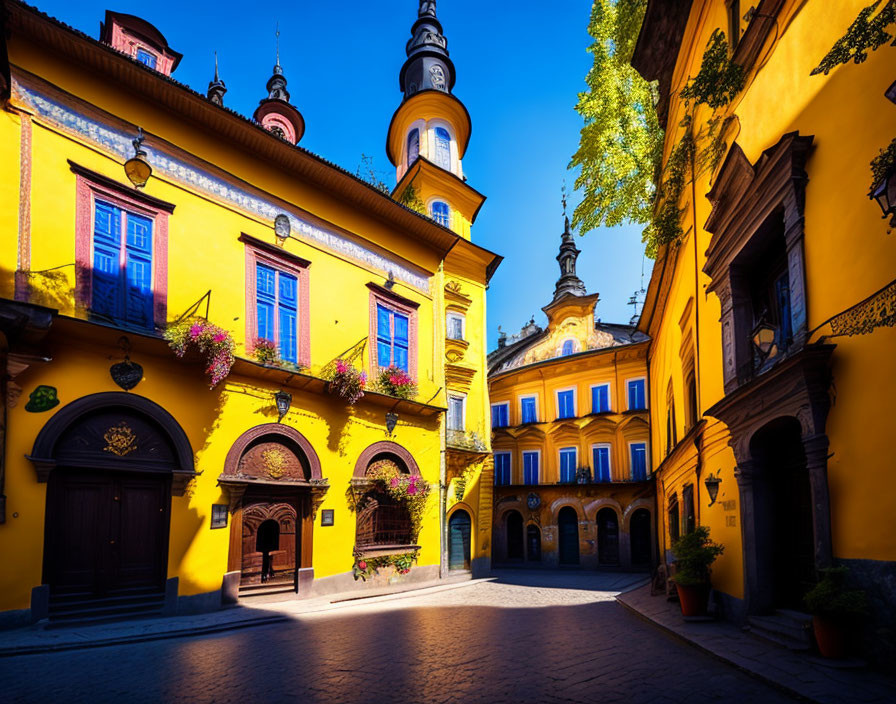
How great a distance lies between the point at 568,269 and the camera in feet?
113

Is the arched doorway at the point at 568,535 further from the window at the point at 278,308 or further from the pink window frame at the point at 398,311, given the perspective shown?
the window at the point at 278,308

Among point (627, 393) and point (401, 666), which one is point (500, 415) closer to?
point (627, 393)

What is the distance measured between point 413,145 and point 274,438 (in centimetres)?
1540

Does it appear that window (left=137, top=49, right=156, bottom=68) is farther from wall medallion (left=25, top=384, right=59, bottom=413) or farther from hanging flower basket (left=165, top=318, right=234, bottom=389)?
wall medallion (left=25, top=384, right=59, bottom=413)

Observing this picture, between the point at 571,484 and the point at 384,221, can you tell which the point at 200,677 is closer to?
the point at 384,221

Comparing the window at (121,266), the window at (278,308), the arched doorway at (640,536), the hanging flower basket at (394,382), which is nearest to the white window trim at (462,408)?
the hanging flower basket at (394,382)

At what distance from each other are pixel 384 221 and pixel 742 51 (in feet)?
36.3

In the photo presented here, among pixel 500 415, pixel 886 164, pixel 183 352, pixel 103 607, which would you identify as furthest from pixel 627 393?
pixel 886 164

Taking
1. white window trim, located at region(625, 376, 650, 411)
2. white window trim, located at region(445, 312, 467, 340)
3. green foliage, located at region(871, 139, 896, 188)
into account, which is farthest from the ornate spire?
green foliage, located at region(871, 139, 896, 188)

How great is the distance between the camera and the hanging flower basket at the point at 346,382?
50.5 ft

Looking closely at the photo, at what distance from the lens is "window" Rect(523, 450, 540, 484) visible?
99.8 ft

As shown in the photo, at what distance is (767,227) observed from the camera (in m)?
8.92

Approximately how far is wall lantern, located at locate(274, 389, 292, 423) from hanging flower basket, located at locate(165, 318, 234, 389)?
176cm

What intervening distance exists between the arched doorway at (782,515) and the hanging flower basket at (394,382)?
10.3 metres
